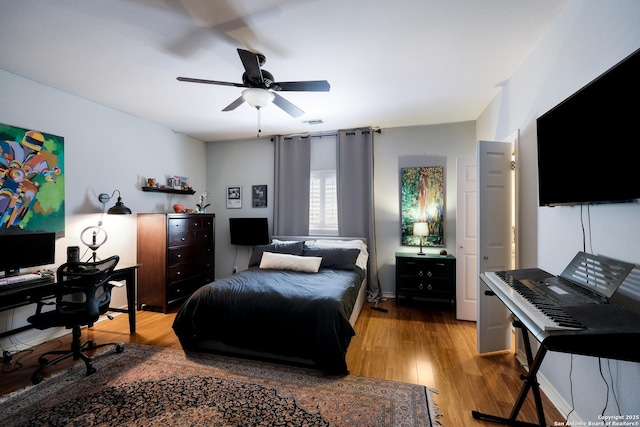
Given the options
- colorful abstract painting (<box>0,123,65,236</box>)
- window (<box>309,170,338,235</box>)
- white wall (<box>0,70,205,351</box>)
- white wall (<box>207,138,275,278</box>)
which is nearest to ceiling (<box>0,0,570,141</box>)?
white wall (<box>0,70,205,351</box>)

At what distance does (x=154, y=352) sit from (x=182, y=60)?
280 centimetres

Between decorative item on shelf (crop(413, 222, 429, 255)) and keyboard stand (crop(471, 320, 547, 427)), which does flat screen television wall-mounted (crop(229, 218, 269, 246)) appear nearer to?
decorative item on shelf (crop(413, 222, 429, 255))

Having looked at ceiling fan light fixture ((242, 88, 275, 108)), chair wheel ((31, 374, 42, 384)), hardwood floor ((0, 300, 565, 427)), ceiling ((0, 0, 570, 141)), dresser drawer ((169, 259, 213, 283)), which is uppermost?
ceiling ((0, 0, 570, 141))

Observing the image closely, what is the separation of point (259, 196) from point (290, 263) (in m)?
1.95

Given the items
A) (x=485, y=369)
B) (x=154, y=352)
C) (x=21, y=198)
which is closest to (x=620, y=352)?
(x=485, y=369)

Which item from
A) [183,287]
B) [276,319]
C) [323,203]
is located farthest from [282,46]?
[183,287]

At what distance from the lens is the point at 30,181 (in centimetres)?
269

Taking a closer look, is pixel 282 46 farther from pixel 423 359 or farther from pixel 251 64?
pixel 423 359

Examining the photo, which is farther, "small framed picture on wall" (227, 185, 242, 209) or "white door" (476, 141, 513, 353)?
"small framed picture on wall" (227, 185, 242, 209)

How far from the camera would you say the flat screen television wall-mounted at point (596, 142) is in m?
1.17

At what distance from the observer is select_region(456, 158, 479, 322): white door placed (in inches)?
130

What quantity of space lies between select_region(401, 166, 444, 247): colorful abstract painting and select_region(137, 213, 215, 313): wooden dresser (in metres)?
3.39

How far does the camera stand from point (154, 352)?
8.38ft

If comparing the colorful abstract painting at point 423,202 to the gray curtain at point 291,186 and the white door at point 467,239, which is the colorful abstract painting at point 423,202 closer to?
the white door at point 467,239
